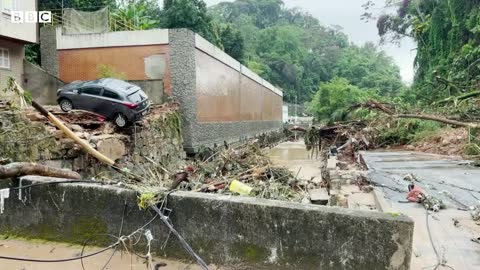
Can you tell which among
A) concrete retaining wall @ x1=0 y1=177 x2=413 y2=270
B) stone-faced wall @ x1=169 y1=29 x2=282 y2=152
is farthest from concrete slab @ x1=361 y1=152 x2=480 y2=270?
stone-faced wall @ x1=169 y1=29 x2=282 y2=152

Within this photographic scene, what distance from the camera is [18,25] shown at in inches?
584

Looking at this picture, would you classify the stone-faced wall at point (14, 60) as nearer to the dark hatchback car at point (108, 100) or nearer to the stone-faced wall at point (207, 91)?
the dark hatchback car at point (108, 100)

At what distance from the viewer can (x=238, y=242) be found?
12.0ft

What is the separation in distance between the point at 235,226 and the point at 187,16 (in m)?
32.0

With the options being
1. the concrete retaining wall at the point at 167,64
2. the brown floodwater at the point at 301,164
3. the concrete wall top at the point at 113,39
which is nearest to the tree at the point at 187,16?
the concrete retaining wall at the point at 167,64

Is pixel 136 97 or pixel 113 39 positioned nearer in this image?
pixel 136 97

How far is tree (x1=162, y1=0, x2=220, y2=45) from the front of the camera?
33.1 m


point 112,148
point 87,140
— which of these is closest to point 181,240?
point 87,140

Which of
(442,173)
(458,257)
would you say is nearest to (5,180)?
(458,257)

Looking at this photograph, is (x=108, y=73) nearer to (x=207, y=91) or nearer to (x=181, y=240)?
(x=207, y=91)

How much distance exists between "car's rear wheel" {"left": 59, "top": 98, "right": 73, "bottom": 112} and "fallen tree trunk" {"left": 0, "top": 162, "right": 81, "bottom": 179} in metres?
6.60

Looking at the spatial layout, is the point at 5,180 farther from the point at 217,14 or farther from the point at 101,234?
the point at 217,14

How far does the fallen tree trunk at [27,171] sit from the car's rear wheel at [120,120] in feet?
17.9

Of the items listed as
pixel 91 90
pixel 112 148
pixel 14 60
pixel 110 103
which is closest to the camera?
pixel 112 148
